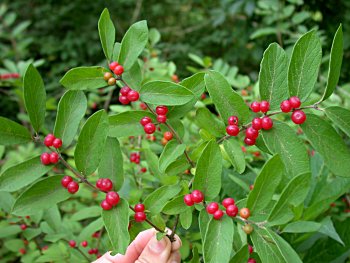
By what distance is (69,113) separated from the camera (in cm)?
111

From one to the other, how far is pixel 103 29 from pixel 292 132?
0.57m

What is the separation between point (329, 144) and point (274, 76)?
22 cm

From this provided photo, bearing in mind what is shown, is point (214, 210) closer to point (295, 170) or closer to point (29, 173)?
point (295, 170)

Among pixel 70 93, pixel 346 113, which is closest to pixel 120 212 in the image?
pixel 70 93

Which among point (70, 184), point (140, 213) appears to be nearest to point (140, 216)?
point (140, 213)

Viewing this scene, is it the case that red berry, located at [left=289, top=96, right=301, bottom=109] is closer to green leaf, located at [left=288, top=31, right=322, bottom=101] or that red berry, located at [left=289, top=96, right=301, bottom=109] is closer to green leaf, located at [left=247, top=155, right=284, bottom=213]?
green leaf, located at [left=288, top=31, right=322, bottom=101]

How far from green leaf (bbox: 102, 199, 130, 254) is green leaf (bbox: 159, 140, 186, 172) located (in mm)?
146

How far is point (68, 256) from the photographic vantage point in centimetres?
171

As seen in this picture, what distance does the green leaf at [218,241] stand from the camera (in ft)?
3.08

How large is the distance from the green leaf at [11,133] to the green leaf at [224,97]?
0.51 m

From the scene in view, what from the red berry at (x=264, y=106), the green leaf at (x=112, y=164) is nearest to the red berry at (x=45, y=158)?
the green leaf at (x=112, y=164)

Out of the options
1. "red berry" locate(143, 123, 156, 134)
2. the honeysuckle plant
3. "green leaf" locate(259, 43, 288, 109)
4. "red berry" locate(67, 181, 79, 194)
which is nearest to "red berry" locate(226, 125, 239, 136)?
the honeysuckle plant

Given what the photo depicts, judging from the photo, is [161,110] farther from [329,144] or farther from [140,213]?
[329,144]

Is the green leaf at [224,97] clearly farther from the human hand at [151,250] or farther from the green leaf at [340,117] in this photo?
the human hand at [151,250]
